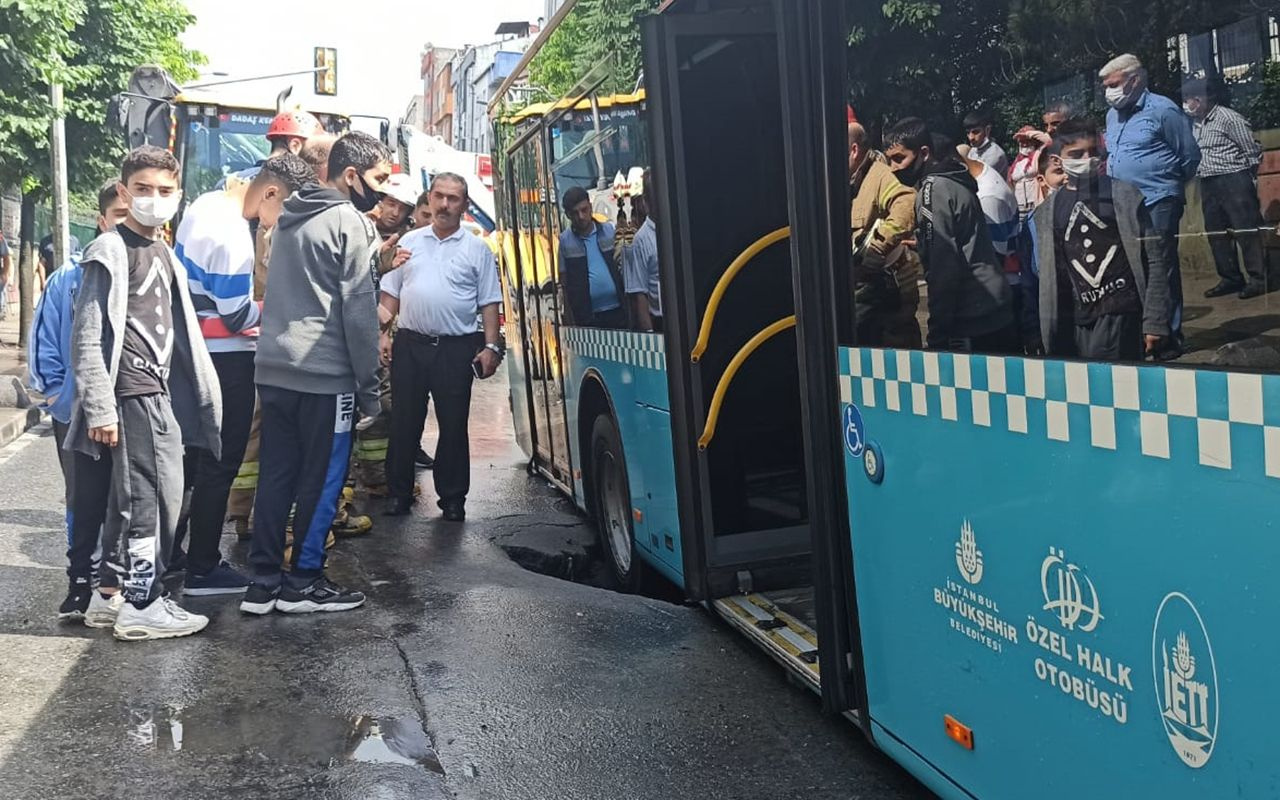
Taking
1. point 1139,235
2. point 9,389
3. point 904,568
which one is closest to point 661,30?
point 904,568

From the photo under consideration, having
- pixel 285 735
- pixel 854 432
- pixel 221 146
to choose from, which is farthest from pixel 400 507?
pixel 221 146

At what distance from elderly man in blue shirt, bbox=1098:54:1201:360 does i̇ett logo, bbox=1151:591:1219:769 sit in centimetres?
45

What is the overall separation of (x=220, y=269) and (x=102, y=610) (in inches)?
61.4

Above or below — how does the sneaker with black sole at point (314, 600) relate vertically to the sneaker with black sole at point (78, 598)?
below

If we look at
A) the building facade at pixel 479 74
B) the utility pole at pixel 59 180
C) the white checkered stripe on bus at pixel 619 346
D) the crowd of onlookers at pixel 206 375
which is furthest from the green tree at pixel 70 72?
the building facade at pixel 479 74

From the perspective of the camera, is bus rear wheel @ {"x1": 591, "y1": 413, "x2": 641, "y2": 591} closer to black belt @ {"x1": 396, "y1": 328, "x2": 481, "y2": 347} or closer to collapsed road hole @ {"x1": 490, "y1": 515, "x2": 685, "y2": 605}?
collapsed road hole @ {"x1": 490, "y1": 515, "x2": 685, "y2": 605}

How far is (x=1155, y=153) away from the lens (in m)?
2.22

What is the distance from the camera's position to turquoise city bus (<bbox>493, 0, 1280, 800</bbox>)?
2.12 m

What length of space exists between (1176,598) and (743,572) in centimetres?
312

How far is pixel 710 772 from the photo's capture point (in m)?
3.87

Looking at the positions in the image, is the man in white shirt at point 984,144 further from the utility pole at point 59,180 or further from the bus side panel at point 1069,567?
the utility pole at point 59,180

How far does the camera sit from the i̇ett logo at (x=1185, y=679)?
7.23ft

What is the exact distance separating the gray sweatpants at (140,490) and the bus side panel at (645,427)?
1.91 metres

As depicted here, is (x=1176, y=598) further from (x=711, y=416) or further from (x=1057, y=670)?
(x=711, y=416)
